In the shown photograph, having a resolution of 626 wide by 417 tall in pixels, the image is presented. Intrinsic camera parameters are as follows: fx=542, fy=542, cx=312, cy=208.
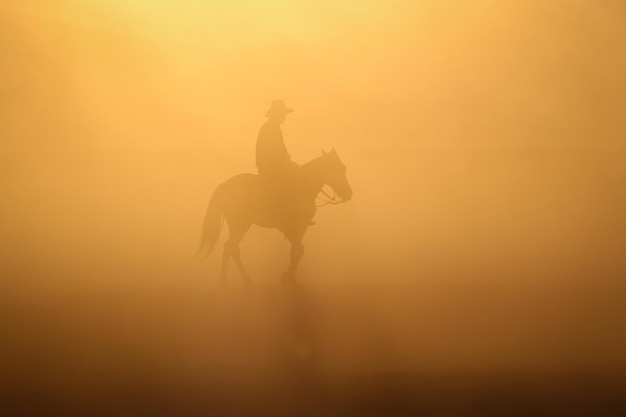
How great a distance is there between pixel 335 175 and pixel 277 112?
0.58 m

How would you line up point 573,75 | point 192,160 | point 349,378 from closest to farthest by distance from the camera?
1. point 349,378
2. point 192,160
3. point 573,75

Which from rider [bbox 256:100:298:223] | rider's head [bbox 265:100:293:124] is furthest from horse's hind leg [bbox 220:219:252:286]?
rider's head [bbox 265:100:293:124]

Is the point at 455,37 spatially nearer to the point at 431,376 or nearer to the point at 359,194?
the point at 359,194

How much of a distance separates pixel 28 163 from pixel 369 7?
8.19 feet

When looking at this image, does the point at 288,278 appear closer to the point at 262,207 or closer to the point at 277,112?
the point at 262,207

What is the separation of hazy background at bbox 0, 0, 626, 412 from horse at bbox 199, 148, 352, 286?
205 millimetres

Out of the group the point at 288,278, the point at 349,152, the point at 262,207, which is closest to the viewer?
the point at 262,207

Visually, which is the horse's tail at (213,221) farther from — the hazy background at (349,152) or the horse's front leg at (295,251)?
the horse's front leg at (295,251)

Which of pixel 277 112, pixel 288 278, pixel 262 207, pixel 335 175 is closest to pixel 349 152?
pixel 335 175

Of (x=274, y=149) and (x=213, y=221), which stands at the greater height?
(x=274, y=149)

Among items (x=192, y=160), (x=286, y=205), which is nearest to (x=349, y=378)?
(x=286, y=205)

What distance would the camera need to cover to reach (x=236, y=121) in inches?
144

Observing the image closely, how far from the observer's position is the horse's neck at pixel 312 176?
130 inches

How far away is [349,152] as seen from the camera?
3730 mm
